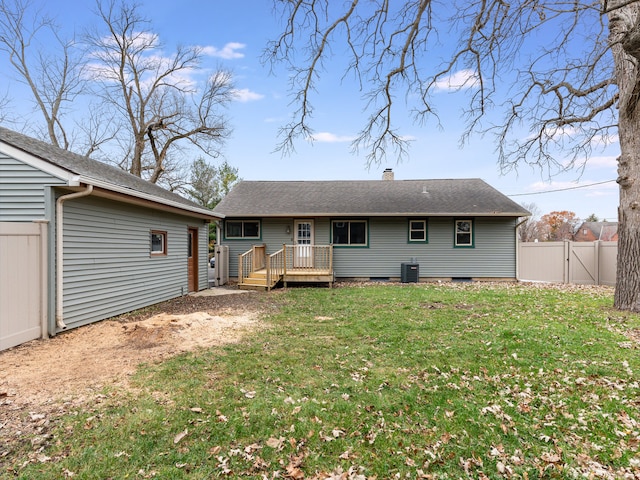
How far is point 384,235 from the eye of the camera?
13.2 metres

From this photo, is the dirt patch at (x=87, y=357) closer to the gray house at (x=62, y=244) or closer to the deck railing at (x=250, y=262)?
the gray house at (x=62, y=244)

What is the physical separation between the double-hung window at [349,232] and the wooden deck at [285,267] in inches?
29.5

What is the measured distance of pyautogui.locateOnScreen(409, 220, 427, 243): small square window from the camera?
13.2 meters

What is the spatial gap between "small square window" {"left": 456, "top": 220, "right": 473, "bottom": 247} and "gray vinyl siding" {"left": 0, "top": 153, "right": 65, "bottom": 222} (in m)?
12.5

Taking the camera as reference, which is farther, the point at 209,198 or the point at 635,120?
the point at 209,198

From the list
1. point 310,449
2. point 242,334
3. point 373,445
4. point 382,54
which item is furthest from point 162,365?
point 382,54

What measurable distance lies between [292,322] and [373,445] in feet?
13.2

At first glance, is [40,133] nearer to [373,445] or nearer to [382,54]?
[382,54]

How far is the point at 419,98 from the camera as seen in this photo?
224 inches

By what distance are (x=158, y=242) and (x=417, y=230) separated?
30.7 feet

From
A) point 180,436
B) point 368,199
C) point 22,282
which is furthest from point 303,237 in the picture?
point 180,436

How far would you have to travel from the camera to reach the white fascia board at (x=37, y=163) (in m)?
5.38

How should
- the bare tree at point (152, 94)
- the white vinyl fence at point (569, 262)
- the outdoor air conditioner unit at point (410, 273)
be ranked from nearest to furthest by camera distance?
the white vinyl fence at point (569, 262), the outdoor air conditioner unit at point (410, 273), the bare tree at point (152, 94)

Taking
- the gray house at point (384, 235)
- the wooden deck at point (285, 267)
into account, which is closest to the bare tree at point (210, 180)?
the gray house at point (384, 235)
